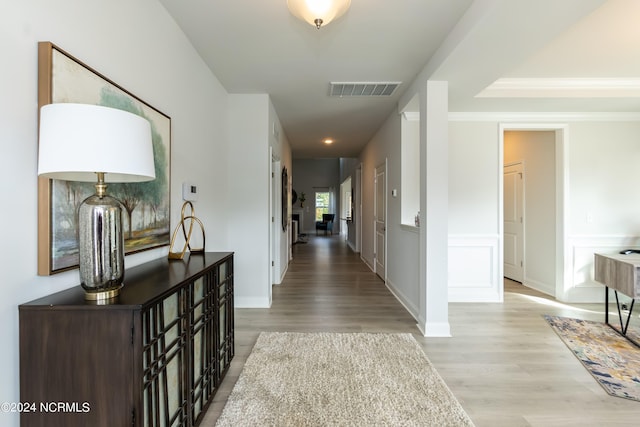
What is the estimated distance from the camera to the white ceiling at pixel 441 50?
1.98 m

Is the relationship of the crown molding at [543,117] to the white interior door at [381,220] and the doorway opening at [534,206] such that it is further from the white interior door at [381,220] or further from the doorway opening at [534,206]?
the white interior door at [381,220]

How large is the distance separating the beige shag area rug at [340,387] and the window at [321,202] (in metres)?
11.7

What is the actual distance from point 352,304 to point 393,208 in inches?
58.4

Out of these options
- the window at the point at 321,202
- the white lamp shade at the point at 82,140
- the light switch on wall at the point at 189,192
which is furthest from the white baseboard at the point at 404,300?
the window at the point at 321,202

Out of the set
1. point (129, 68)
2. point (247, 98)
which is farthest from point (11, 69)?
point (247, 98)

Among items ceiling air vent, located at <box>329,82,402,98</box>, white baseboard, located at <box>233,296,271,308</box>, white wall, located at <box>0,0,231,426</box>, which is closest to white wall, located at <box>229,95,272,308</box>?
white baseboard, located at <box>233,296,271,308</box>

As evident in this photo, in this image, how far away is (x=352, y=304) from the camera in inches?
143

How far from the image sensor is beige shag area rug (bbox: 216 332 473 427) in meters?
1.66

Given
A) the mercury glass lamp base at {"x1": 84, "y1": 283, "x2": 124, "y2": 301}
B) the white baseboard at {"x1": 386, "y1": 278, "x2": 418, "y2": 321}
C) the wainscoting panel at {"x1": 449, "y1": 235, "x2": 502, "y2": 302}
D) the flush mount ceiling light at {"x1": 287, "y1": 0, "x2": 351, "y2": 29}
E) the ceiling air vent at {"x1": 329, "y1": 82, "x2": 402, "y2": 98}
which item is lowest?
the white baseboard at {"x1": 386, "y1": 278, "x2": 418, "y2": 321}

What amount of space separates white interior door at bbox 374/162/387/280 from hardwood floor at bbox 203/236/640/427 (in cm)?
46

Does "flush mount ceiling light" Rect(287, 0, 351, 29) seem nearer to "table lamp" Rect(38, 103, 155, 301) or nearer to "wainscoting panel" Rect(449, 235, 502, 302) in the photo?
"table lamp" Rect(38, 103, 155, 301)

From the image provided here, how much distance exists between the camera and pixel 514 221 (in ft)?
15.3

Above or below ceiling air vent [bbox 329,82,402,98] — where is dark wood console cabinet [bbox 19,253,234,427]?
below

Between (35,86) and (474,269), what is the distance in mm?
4277
